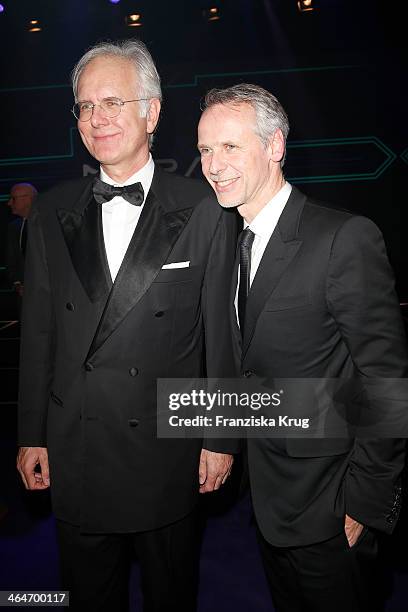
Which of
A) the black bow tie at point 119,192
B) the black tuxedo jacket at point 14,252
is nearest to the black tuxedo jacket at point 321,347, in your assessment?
the black bow tie at point 119,192

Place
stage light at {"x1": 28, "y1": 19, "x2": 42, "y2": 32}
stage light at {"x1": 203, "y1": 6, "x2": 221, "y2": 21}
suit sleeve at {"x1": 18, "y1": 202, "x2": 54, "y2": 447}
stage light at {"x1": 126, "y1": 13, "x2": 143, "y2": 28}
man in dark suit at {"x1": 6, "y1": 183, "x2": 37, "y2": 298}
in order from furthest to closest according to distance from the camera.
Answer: stage light at {"x1": 28, "y1": 19, "x2": 42, "y2": 32} < stage light at {"x1": 203, "y1": 6, "x2": 221, "y2": 21} < stage light at {"x1": 126, "y1": 13, "x2": 143, "y2": 28} < man in dark suit at {"x1": 6, "y1": 183, "x2": 37, "y2": 298} < suit sleeve at {"x1": 18, "y1": 202, "x2": 54, "y2": 447}

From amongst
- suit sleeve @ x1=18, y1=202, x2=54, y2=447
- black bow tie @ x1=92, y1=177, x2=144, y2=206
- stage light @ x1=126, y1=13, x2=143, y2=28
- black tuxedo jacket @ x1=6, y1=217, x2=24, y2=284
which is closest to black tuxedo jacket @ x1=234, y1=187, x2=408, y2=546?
black bow tie @ x1=92, y1=177, x2=144, y2=206

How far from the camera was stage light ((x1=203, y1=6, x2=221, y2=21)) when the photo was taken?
8984 millimetres

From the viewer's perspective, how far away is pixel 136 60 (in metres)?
2.12

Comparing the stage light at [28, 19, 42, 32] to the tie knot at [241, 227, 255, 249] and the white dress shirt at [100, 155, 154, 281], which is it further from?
the tie knot at [241, 227, 255, 249]

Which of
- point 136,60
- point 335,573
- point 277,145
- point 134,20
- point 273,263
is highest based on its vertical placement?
point 134,20

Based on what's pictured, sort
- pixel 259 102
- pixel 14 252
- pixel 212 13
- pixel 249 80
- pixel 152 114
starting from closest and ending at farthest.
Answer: pixel 259 102
pixel 152 114
pixel 14 252
pixel 212 13
pixel 249 80

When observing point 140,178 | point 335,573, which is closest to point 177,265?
point 140,178

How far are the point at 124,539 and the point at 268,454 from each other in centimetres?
75

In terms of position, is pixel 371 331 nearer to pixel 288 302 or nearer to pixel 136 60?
pixel 288 302

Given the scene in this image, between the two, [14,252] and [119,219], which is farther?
[14,252]

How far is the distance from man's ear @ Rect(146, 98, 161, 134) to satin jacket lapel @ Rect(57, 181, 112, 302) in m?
0.36

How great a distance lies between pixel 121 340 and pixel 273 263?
0.63 m

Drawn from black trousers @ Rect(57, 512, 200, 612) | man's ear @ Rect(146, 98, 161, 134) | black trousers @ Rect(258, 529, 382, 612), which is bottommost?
black trousers @ Rect(57, 512, 200, 612)
